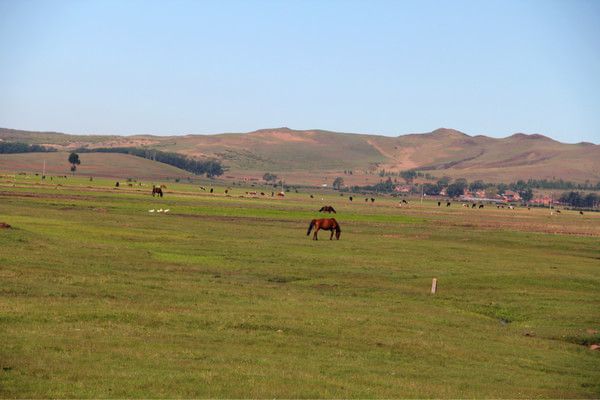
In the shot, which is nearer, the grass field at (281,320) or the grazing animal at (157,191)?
the grass field at (281,320)

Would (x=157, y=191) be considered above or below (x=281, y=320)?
below

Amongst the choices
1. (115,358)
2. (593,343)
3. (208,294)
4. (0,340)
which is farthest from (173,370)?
(593,343)

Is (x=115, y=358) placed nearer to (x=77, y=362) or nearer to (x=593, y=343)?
(x=77, y=362)

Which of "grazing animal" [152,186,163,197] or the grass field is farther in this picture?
"grazing animal" [152,186,163,197]

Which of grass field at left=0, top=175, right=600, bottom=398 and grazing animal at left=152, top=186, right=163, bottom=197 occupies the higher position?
grass field at left=0, top=175, right=600, bottom=398

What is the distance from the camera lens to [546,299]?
30859 millimetres

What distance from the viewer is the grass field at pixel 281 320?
52.0 ft

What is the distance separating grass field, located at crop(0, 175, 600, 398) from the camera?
1586 centimetres

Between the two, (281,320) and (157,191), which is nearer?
(281,320)

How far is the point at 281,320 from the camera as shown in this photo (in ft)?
72.6

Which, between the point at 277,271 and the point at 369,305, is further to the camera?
the point at 277,271

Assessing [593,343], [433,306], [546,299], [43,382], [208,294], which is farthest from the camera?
[546,299]

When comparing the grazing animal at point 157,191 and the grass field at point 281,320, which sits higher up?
the grass field at point 281,320

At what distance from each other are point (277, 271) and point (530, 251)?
2271 centimetres
